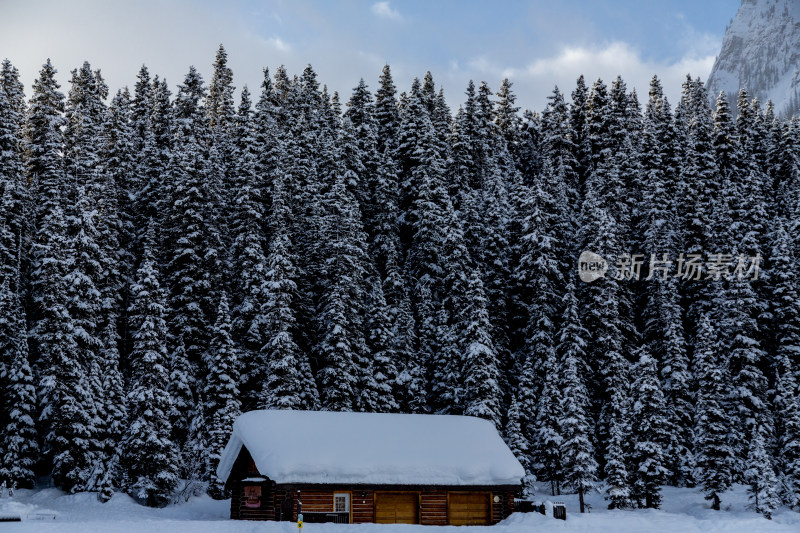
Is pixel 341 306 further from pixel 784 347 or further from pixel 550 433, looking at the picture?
pixel 784 347

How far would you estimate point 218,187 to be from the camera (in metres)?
60.2

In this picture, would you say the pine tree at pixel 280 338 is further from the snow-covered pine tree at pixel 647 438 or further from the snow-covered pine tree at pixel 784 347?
the snow-covered pine tree at pixel 784 347

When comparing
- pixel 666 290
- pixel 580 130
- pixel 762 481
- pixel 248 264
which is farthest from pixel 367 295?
pixel 580 130

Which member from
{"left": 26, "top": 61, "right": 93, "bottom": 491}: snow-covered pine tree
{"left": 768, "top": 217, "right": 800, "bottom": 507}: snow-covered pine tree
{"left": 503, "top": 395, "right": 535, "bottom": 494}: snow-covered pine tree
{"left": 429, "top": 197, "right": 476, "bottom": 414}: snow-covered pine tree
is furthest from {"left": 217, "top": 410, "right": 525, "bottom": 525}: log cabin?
{"left": 768, "top": 217, "right": 800, "bottom": 507}: snow-covered pine tree

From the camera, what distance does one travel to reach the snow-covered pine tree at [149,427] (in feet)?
130

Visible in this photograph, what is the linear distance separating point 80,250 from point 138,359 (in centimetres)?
1065

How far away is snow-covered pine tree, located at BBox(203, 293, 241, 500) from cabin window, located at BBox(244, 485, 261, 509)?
465 inches

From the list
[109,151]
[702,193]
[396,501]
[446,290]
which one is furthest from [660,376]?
[109,151]

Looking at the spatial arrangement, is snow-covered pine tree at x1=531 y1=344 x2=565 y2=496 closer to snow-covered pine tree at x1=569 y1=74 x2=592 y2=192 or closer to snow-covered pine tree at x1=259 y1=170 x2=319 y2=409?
snow-covered pine tree at x1=259 y1=170 x2=319 y2=409

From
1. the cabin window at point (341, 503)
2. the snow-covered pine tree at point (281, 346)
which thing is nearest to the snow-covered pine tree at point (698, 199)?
the snow-covered pine tree at point (281, 346)

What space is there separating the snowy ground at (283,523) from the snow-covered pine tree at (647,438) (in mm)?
2102

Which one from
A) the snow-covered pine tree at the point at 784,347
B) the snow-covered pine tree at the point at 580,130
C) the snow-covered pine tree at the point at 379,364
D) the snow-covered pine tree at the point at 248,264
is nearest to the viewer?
the snow-covered pine tree at the point at 784,347

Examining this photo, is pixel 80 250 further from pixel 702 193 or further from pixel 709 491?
pixel 702 193

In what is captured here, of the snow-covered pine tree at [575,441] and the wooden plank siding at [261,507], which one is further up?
the snow-covered pine tree at [575,441]
